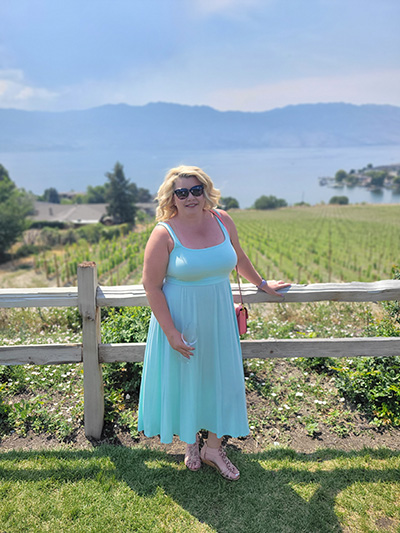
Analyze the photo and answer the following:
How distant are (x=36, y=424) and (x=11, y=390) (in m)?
0.62

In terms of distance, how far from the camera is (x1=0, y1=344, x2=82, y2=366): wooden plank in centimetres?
283

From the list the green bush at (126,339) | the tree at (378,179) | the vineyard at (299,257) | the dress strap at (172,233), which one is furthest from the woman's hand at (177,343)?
the tree at (378,179)

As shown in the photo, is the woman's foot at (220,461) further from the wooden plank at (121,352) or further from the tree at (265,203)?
the tree at (265,203)

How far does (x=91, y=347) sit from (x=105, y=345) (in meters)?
0.10

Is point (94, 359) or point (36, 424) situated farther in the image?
point (36, 424)

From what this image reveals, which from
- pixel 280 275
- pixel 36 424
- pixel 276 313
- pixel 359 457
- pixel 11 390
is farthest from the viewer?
pixel 280 275

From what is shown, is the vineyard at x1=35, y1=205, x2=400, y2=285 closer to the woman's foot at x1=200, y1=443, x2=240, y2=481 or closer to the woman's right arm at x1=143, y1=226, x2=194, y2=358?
the woman's foot at x1=200, y1=443, x2=240, y2=481

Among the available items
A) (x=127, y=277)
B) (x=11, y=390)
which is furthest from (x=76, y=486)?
(x=127, y=277)

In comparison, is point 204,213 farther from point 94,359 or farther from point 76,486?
point 76,486

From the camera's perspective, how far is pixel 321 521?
2246 mm

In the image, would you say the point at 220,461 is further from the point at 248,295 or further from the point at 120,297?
the point at 120,297

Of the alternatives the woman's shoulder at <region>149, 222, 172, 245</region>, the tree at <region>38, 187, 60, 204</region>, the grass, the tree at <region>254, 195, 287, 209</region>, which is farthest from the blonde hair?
the tree at <region>38, 187, 60, 204</region>

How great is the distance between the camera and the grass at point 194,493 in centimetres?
225

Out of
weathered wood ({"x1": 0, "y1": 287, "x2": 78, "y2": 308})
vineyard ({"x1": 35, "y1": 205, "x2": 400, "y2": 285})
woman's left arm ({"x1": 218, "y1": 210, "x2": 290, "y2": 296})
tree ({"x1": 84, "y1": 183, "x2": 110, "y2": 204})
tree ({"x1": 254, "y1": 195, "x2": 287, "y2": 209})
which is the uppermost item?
tree ({"x1": 84, "y1": 183, "x2": 110, "y2": 204})
